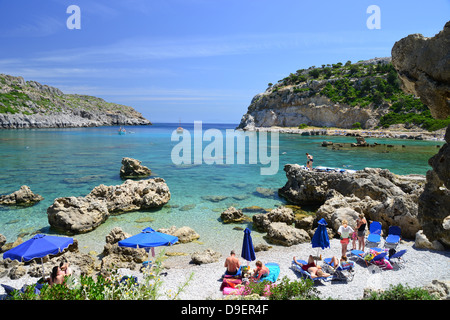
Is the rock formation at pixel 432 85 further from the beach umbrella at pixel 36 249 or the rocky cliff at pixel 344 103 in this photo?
the rocky cliff at pixel 344 103

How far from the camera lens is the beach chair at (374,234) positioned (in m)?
12.7

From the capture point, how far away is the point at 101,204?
55.9 ft

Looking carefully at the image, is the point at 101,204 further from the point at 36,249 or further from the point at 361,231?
the point at 361,231

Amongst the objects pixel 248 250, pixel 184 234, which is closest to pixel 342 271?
pixel 248 250

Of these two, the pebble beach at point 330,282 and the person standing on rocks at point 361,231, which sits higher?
the person standing on rocks at point 361,231

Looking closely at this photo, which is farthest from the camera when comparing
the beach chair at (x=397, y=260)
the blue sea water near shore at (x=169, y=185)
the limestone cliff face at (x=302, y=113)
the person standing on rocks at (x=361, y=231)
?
the limestone cliff face at (x=302, y=113)

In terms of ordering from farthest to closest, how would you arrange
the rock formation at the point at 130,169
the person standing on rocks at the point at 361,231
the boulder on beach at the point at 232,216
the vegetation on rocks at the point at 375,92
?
the vegetation on rocks at the point at 375,92 → the rock formation at the point at 130,169 → the boulder on beach at the point at 232,216 → the person standing on rocks at the point at 361,231

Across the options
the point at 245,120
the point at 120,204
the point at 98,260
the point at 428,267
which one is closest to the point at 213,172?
the point at 120,204

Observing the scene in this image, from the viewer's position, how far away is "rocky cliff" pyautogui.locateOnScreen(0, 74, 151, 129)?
379 feet

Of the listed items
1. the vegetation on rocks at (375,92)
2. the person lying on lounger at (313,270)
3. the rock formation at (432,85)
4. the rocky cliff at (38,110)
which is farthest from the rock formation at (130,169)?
the rocky cliff at (38,110)

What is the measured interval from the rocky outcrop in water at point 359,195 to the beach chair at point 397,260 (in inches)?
136

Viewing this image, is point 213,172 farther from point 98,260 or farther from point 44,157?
point 44,157
